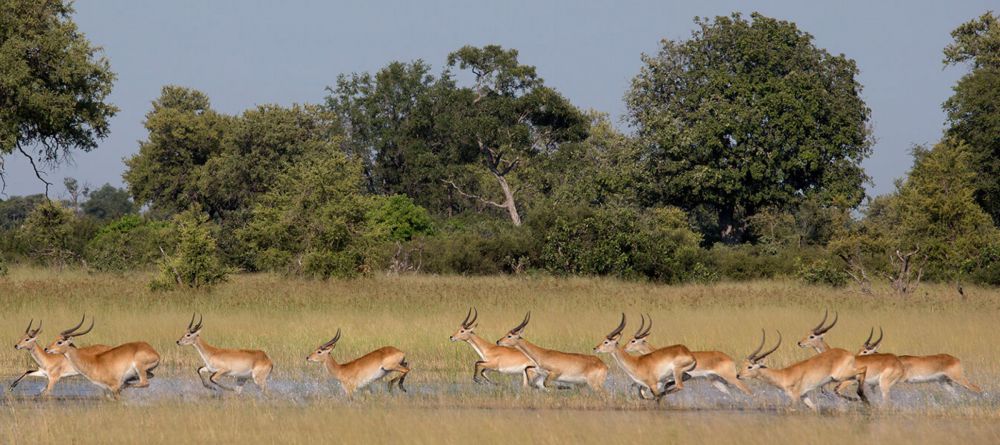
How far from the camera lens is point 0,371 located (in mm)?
13711

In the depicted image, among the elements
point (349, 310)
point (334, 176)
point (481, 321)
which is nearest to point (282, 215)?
point (334, 176)

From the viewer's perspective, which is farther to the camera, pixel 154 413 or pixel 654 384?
pixel 654 384

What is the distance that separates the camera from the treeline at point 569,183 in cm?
2877

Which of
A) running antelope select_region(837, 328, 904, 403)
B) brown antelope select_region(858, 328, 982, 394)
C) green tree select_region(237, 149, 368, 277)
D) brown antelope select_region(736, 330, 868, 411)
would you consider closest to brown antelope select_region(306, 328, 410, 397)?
brown antelope select_region(736, 330, 868, 411)

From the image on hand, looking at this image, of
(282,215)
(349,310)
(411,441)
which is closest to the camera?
(411,441)

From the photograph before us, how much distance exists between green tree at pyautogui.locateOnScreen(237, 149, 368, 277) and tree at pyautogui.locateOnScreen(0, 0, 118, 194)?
5149mm

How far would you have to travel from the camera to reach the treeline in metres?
28.8

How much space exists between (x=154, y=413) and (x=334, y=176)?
61.6 ft

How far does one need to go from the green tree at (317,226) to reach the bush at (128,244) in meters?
2.43

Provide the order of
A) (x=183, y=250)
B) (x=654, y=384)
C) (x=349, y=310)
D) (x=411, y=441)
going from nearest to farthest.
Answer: (x=411, y=441) < (x=654, y=384) < (x=349, y=310) < (x=183, y=250)

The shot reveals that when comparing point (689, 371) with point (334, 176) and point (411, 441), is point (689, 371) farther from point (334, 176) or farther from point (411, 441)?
point (334, 176)

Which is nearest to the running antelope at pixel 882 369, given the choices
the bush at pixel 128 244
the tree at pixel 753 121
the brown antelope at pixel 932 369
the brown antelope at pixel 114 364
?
the brown antelope at pixel 932 369

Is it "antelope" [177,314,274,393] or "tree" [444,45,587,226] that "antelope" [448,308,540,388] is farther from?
"tree" [444,45,587,226]

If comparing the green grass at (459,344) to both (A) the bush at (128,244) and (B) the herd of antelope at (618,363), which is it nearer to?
(B) the herd of antelope at (618,363)
